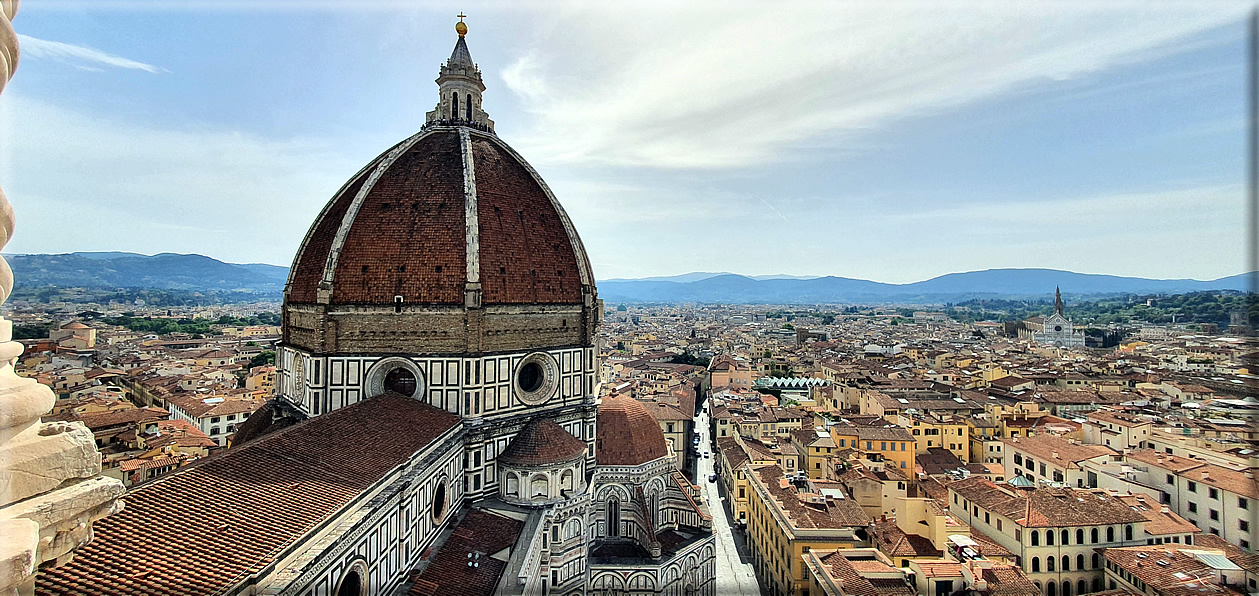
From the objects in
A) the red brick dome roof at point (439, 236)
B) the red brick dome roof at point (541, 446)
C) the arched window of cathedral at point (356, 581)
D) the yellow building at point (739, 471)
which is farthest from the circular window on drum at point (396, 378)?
the yellow building at point (739, 471)

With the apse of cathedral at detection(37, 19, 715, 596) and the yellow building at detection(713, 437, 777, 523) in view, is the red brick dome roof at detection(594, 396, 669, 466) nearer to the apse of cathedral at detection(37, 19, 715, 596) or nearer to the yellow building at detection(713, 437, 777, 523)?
the apse of cathedral at detection(37, 19, 715, 596)

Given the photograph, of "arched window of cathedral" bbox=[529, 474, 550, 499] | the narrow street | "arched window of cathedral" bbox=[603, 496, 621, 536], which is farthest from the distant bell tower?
the narrow street

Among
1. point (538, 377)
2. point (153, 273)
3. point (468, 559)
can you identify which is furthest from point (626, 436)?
point (153, 273)

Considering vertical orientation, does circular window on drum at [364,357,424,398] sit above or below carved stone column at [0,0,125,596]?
below

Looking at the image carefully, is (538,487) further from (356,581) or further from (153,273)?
(153,273)

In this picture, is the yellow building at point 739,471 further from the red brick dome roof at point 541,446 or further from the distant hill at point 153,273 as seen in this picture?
the distant hill at point 153,273

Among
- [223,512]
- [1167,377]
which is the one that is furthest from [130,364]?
[1167,377]
